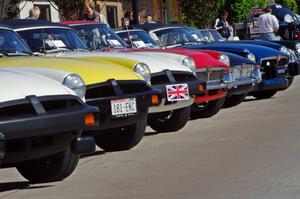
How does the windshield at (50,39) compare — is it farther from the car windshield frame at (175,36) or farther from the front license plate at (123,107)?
the car windshield frame at (175,36)

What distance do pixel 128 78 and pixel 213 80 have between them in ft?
11.9


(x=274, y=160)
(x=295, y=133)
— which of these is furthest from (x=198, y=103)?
(x=274, y=160)

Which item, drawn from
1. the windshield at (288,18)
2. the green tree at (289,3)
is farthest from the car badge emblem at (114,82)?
the green tree at (289,3)

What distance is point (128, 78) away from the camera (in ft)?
31.1

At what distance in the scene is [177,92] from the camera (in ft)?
35.9

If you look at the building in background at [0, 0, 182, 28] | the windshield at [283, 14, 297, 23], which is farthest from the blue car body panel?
the windshield at [283, 14, 297, 23]

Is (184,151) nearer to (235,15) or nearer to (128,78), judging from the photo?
(128,78)

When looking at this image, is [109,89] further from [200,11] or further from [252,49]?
[200,11]

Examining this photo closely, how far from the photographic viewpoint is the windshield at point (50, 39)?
11.2 metres

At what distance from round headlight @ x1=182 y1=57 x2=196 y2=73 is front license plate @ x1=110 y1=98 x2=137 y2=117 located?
2.78 m

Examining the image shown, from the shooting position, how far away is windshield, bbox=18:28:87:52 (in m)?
11.2

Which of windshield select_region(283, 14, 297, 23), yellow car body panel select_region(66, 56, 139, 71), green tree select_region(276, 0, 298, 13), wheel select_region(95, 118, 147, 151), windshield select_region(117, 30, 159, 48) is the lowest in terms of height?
green tree select_region(276, 0, 298, 13)

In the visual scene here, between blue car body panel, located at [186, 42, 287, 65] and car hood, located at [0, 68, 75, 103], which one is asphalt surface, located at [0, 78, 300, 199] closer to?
car hood, located at [0, 68, 75, 103]

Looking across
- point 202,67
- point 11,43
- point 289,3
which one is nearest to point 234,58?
point 202,67
